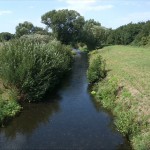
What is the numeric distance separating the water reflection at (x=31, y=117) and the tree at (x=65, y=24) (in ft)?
208

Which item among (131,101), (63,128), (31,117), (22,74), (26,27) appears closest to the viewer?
(63,128)

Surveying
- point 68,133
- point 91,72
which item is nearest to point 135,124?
point 68,133

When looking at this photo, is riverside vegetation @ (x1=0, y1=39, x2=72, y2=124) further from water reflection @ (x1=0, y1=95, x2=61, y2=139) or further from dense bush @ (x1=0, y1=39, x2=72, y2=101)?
water reflection @ (x1=0, y1=95, x2=61, y2=139)

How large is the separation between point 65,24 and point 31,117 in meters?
70.8

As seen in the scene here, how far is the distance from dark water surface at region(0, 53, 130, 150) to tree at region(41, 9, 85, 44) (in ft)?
206

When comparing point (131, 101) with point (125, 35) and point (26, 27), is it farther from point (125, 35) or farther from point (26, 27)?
point (26, 27)

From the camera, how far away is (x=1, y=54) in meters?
32.3

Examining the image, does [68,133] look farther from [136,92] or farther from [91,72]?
[91,72]

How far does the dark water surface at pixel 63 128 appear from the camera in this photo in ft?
68.3

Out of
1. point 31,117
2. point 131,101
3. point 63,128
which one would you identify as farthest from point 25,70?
point 131,101

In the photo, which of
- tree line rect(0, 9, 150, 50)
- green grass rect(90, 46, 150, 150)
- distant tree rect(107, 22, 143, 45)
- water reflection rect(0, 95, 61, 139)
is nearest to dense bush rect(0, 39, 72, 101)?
water reflection rect(0, 95, 61, 139)

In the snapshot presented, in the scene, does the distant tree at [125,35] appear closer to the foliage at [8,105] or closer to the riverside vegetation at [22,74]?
the riverside vegetation at [22,74]

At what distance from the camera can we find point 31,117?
2719cm

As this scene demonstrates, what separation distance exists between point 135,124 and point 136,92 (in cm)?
795
